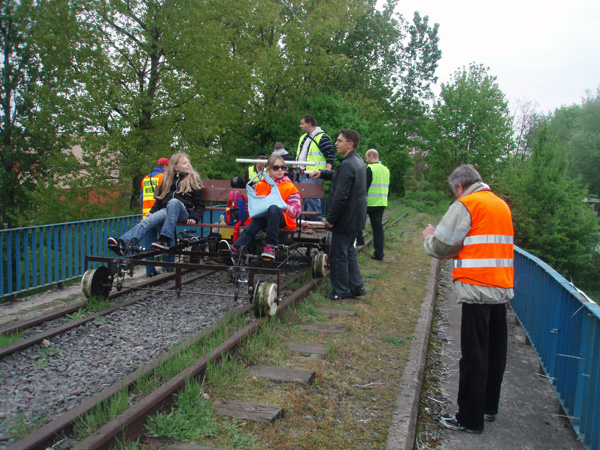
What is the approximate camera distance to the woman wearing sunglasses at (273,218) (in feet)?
21.1

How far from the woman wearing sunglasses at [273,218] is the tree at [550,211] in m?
24.4

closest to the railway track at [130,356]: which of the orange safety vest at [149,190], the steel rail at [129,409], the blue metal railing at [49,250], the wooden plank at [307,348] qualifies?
the steel rail at [129,409]

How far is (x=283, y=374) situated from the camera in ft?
14.2

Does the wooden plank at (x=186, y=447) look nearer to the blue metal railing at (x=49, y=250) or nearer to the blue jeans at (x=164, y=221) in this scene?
the blue jeans at (x=164, y=221)

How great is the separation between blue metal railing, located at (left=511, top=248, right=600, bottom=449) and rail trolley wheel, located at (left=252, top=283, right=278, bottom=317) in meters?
2.83

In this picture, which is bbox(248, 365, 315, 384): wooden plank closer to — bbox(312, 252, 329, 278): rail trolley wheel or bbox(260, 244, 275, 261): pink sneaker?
bbox(260, 244, 275, 261): pink sneaker

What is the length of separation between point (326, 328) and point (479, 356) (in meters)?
2.28

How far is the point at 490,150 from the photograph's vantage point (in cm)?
3784

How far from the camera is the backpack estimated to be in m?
7.13

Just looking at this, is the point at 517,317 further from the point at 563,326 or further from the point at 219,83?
the point at 219,83

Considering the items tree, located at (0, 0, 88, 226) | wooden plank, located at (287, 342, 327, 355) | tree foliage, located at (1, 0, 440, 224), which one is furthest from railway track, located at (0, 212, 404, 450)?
tree, located at (0, 0, 88, 226)

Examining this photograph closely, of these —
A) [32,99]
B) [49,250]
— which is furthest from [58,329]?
[32,99]

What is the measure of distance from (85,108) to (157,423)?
12787 millimetres

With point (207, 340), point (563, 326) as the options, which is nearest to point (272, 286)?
point (207, 340)
